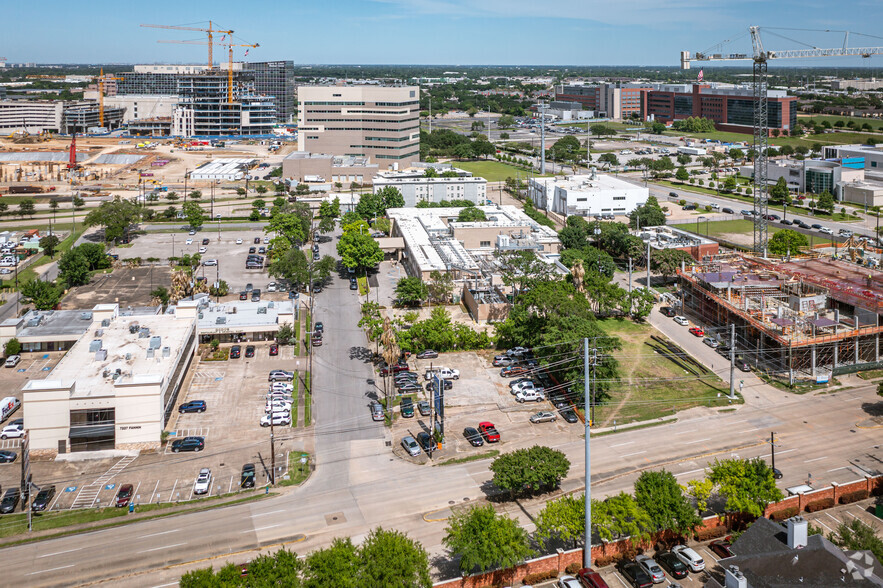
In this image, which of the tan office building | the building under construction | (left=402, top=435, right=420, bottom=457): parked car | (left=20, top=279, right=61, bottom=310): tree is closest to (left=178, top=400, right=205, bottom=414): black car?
(left=402, top=435, right=420, bottom=457): parked car

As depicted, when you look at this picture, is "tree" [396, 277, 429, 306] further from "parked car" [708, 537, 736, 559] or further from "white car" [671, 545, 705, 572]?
"white car" [671, 545, 705, 572]

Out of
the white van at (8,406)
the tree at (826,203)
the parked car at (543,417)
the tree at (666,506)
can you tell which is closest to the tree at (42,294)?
the white van at (8,406)

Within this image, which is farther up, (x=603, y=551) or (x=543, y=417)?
(x=543, y=417)

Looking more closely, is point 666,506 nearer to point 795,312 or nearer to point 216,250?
point 795,312

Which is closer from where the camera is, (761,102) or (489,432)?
(489,432)

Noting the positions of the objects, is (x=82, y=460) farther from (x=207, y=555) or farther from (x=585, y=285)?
(x=585, y=285)

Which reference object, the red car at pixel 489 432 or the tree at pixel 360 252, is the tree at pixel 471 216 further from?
the red car at pixel 489 432

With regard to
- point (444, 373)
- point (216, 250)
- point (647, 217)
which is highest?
point (647, 217)

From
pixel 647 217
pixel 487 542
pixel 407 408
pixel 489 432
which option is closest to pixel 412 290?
pixel 407 408
